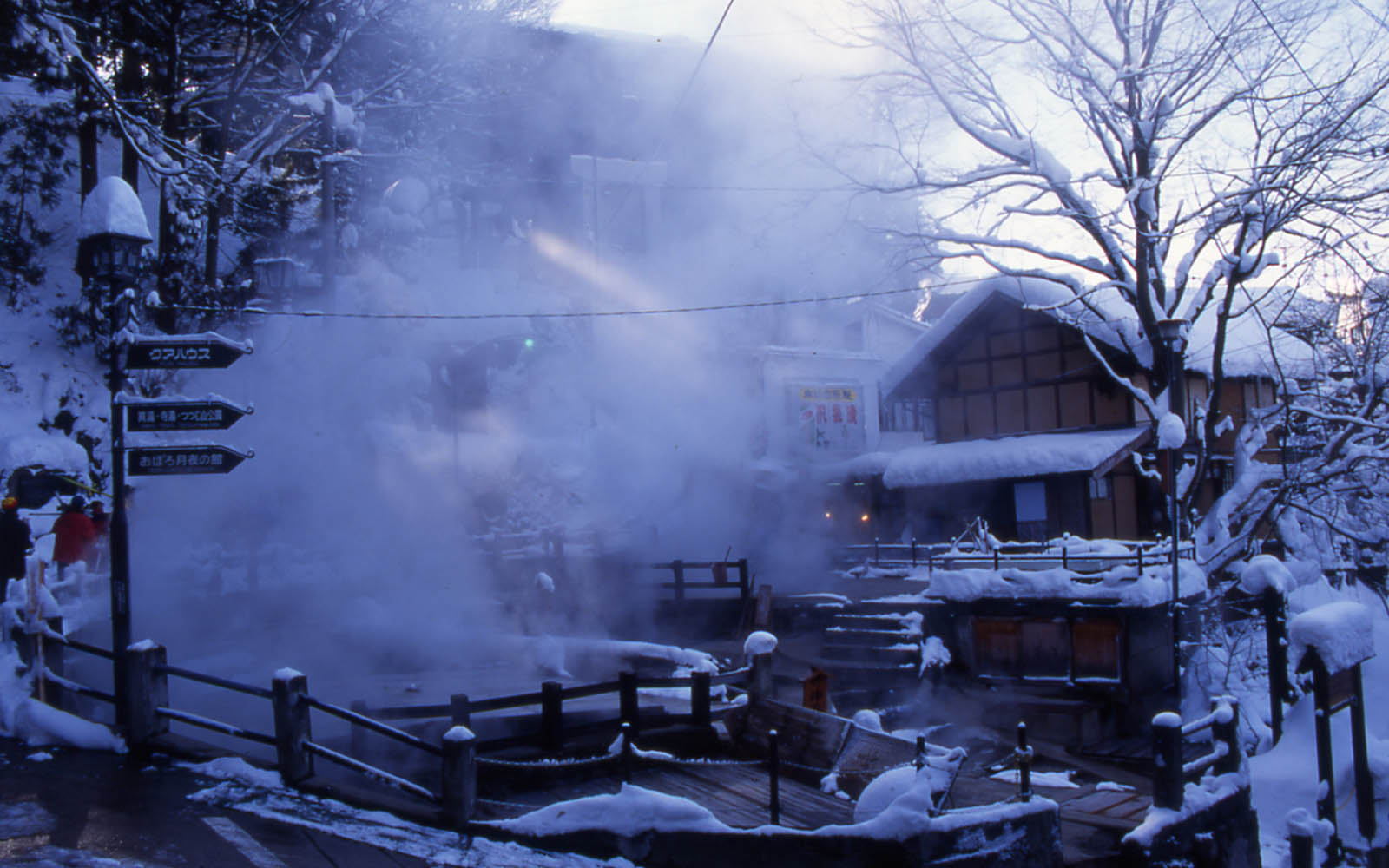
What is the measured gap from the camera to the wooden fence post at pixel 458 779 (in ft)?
17.4

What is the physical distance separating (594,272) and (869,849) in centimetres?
2168

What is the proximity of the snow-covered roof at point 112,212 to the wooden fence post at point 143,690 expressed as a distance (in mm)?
2953

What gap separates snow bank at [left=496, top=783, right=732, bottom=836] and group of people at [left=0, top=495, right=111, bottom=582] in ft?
21.9

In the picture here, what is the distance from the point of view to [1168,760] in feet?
22.6

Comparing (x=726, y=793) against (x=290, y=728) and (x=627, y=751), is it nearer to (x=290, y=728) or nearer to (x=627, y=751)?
(x=627, y=751)

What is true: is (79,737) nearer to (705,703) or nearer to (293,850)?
(293,850)

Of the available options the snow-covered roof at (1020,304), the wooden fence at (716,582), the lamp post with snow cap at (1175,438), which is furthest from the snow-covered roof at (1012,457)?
the wooden fence at (716,582)

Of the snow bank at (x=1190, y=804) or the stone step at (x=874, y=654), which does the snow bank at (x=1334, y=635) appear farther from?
the stone step at (x=874, y=654)

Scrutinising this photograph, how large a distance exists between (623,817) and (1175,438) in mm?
8450

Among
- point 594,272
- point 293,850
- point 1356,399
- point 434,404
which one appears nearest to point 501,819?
point 293,850

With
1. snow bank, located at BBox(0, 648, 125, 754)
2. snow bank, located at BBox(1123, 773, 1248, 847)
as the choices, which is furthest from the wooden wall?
snow bank, located at BBox(0, 648, 125, 754)

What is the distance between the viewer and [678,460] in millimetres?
21422

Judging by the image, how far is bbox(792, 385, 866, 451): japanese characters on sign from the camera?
2461cm

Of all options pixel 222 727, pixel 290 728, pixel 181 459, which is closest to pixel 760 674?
pixel 290 728
